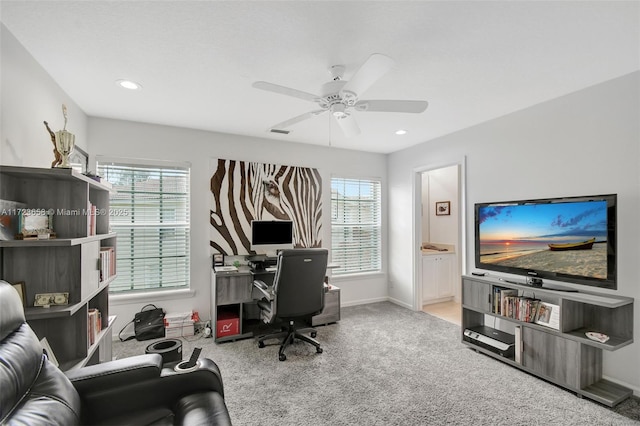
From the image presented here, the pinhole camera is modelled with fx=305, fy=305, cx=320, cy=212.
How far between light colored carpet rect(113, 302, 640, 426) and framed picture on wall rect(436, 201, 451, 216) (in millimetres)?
2378

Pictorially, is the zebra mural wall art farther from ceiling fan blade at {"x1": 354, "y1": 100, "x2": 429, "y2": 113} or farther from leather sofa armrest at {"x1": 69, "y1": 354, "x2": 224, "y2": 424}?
→ leather sofa armrest at {"x1": 69, "y1": 354, "x2": 224, "y2": 424}

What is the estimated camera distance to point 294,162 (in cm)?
440

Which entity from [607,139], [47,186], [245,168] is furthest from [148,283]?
[607,139]

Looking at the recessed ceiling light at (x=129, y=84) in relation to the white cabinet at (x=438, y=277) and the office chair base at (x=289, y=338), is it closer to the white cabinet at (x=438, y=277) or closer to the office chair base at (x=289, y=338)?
the office chair base at (x=289, y=338)

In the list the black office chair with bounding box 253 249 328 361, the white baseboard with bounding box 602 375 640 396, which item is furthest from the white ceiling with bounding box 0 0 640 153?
the white baseboard with bounding box 602 375 640 396

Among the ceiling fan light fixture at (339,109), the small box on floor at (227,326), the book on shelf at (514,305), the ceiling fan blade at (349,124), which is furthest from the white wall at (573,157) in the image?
the small box on floor at (227,326)

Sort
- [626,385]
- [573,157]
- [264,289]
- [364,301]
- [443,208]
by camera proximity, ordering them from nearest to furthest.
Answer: [626,385] < [573,157] < [264,289] < [364,301] < [443,208]

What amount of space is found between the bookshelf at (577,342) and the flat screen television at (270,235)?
2451mm

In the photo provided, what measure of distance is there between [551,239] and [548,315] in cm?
66

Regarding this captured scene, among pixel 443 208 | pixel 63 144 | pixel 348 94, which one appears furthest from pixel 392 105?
pixel 443 208

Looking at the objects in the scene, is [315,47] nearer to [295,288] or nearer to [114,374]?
[295,288]

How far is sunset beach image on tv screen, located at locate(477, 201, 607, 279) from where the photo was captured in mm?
2447

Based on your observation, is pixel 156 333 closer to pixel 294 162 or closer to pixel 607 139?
pixel 294 162

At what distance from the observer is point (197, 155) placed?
3.79 m
